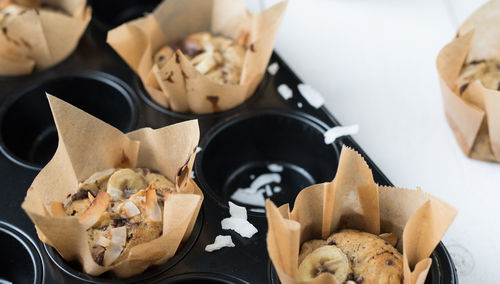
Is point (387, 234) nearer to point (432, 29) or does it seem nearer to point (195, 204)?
point (195, 204)

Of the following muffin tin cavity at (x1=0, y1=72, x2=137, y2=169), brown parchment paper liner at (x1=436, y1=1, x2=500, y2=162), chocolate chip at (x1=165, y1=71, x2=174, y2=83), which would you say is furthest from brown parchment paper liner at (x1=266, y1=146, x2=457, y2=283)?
muffin tin cavity at (x1=0, y1=72, x2=137, y2=169)

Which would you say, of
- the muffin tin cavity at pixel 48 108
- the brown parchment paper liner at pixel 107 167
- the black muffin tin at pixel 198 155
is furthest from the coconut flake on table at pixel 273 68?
the brown parchment paper liner at pixel 107 167

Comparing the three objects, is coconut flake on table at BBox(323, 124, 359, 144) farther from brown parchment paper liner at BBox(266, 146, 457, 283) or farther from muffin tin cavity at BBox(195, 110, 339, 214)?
brown parchment paper liner at BBox(266, 146, 457, 283)

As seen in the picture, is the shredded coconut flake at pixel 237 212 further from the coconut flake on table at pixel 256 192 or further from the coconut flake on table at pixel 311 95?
the coconut flake on table at pixel 311 95

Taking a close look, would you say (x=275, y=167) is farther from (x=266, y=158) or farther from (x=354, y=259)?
(x=354, y=259)

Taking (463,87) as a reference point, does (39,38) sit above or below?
below

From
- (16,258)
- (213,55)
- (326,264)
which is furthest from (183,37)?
(326,264)
